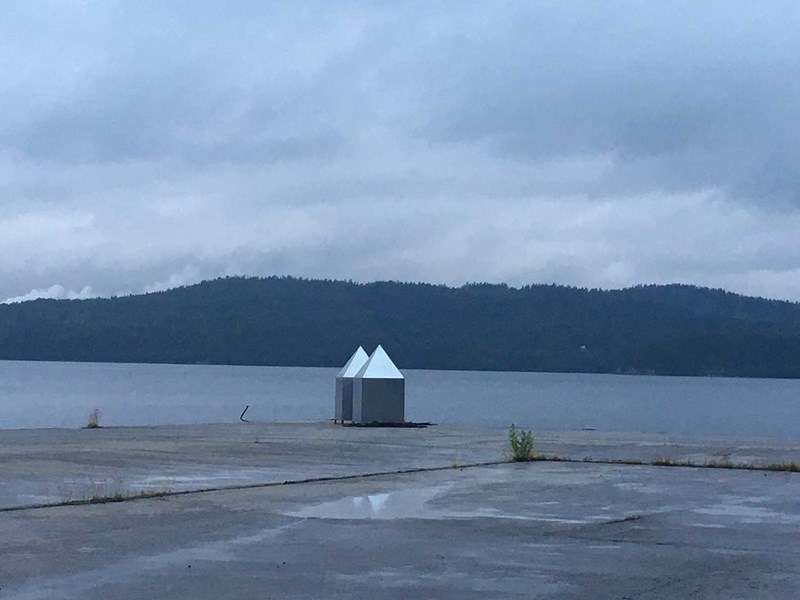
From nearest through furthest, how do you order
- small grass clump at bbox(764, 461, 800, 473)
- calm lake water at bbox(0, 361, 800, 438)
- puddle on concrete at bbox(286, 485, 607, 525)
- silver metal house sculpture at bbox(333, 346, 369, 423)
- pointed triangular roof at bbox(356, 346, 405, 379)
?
puddle on concrete at bbox(286, 485, 607, 525)
small grass clump at bbox(764, 461, 800, 473)
pointed triangular roof at bbox(356, 346, 405, 379)
silver metal house sculpture at bbox(333, 346, 369, 423)
calm lake water at bbox(0, 361, 800, 438)

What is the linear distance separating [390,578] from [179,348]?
7068 inches

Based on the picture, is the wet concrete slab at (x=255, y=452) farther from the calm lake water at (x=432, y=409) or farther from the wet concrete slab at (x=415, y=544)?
the calm lake water at (x=432, y=409)

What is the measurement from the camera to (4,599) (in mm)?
10117

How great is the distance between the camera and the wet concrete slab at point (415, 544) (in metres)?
10.8

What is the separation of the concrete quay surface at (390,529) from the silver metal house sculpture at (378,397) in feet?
37.2

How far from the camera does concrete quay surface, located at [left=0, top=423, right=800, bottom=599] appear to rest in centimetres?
1090

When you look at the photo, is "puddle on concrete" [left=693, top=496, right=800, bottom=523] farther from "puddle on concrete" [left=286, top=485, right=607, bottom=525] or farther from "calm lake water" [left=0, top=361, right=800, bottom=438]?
"calm lake water" [left=0, top=361, right=800, bottom=438]

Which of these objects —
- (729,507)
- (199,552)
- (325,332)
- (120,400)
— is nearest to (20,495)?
(199,552)

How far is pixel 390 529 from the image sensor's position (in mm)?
14062

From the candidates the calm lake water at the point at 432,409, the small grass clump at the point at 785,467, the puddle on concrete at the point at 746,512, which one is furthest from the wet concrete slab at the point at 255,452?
the calm lake water at the point at 432,409

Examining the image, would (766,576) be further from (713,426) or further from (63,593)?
(713,426)

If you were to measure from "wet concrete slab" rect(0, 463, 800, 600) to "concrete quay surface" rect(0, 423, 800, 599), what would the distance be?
3 cm

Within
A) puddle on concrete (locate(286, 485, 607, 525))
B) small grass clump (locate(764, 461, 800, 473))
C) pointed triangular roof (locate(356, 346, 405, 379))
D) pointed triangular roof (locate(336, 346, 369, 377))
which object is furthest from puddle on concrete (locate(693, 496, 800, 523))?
pointed triangular roof (locate(336, 346, 369, 377))

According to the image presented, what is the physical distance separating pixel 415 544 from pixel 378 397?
2325 centimetres
